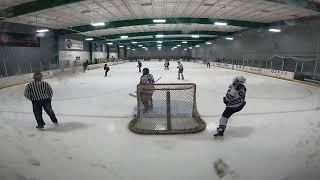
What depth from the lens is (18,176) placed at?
13.9 ft

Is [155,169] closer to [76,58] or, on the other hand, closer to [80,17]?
[80,17]

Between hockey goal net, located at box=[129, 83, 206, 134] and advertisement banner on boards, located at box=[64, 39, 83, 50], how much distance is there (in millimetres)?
27486

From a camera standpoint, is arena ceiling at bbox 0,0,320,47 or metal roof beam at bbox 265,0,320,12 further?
arena ceiling at bbox 0,0,320,47

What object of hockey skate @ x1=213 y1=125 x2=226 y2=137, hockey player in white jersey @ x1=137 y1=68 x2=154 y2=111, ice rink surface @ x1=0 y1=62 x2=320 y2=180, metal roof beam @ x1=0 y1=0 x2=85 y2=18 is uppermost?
metal roof beam @ x1=0 y1=0 x2=85 y2=18

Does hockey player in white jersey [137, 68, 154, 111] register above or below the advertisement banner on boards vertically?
below

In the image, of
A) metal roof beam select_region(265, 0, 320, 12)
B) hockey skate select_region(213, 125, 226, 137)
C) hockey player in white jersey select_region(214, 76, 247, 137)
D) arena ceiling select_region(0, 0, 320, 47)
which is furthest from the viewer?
arena ceiling select_region(0, 0, 320, 47)

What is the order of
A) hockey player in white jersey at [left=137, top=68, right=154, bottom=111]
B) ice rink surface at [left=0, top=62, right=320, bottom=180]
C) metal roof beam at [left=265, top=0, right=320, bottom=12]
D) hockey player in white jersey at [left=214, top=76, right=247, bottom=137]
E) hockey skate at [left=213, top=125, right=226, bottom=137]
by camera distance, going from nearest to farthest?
1. ice rink surface at [left=0, top=62, right=320, bottom=180]
2. hockey player in white jersey at [left=214, top=76, right=247, bottom=137]
3. hockey skate at [left=213, top=125, right=226, bottom=137]
4. hockey player in white jersey at [left=137, top=68, right=154, bottom=111]
5. metal roof beam at [left=265, top=0, right=320, bottom=12]

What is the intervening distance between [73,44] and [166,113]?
3080cm

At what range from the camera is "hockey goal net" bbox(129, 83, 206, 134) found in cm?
676

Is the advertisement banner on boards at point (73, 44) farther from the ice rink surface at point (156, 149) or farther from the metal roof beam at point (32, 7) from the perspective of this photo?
the ice rink surface at point (156, 149)

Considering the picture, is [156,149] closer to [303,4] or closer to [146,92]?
[146,92]

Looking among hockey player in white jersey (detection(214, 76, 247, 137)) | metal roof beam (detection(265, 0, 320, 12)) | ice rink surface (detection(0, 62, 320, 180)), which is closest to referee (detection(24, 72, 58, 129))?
ice rink surface (detection(0, 62, 320, 180))

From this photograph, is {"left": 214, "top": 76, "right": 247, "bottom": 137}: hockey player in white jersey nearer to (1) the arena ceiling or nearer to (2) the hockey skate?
(2) the hockey skate

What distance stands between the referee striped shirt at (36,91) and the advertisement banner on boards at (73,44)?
90.1 ft
